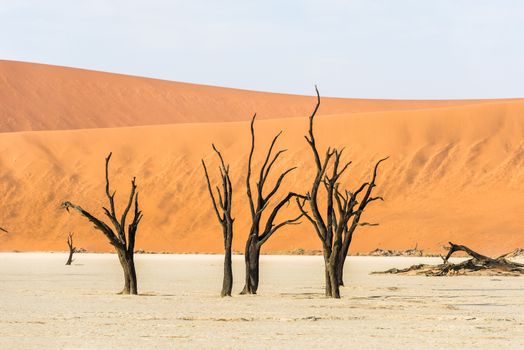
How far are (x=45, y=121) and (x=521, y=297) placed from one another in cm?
11174

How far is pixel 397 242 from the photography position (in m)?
70.9

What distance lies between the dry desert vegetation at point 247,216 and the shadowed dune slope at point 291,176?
20cm

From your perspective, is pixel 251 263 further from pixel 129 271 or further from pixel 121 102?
pixel 121 102

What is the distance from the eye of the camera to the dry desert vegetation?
18.8 meters

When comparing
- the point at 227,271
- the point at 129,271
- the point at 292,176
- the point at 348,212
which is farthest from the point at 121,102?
the point at 348,212

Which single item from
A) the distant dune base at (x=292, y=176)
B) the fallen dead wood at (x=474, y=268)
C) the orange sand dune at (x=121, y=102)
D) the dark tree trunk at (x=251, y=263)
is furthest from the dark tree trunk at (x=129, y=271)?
the orange sand dune at (x=121, y=102)

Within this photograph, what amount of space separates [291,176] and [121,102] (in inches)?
2523

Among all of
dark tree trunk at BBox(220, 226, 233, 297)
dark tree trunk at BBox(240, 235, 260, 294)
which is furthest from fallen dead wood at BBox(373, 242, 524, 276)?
dark tree trunk at BBox(220, 226, 233, 297)

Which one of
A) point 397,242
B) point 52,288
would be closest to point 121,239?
point 52,288

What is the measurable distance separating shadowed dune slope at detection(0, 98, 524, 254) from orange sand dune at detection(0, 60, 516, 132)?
3590cm

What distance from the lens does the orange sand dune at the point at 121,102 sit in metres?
136

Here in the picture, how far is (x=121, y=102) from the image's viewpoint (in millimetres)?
146250

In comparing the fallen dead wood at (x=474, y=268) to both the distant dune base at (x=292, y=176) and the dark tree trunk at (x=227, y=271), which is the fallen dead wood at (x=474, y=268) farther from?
the distant dune base at (x=292, y=176)

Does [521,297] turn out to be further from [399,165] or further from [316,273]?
[399,165]
